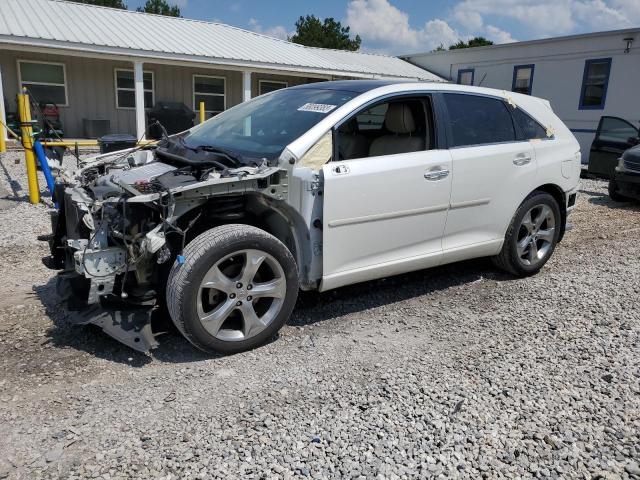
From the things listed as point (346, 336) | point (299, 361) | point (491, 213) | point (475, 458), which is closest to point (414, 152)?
point (491, 213)

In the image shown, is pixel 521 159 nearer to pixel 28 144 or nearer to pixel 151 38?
pixel 28 144

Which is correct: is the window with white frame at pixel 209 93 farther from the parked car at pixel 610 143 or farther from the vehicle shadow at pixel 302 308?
the vehicle shadow at pixel 302 308

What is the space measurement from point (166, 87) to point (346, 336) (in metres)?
16.6

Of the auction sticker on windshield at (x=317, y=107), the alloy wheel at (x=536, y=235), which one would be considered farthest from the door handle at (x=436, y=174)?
the alloy wheel at (x=536, y=235)

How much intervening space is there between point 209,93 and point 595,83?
1308cm

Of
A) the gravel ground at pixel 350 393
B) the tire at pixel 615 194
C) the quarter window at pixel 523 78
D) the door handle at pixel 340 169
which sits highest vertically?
the quarter window at pixel 523 78

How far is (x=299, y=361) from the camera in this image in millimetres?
3494

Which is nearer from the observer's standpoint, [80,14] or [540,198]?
[540,198]

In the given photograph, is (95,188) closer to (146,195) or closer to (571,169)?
(146,195)

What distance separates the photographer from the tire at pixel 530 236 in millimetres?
4965

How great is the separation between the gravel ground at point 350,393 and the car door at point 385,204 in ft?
1.60

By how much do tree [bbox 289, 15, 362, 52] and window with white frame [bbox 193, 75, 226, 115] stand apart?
3613cm

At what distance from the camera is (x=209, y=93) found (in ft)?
63.3

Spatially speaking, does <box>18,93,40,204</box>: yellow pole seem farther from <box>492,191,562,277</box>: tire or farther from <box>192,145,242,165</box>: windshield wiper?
<box>492,191,562,277</box>: tire
